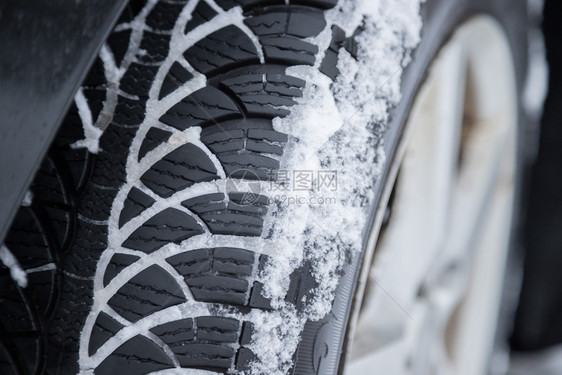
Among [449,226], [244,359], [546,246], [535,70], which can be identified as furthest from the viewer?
[546,246]

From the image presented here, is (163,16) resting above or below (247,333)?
above

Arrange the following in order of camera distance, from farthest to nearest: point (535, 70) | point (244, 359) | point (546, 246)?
1. point (546, 246)
2. point (535, 70)
3. point (244, 359)

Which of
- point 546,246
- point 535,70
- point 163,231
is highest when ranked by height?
point 535,70

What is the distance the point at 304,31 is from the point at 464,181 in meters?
0.61

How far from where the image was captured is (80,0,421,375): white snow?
1.63 feet

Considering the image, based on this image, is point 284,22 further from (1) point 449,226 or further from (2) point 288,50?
(1) point 449,226

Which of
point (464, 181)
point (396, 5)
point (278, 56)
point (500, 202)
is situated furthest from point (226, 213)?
point (500, 202)

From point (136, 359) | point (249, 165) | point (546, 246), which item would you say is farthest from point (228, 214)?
point (546, 246)

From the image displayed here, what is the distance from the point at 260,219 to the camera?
50cm

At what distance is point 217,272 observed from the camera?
0.50 metres

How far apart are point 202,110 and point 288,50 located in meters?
0.09

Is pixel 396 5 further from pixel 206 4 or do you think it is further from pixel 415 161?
pixel 415 161

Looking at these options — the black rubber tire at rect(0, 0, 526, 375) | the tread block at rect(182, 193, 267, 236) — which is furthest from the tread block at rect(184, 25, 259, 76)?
the tread block at rect(182, 193, 267, 236)
